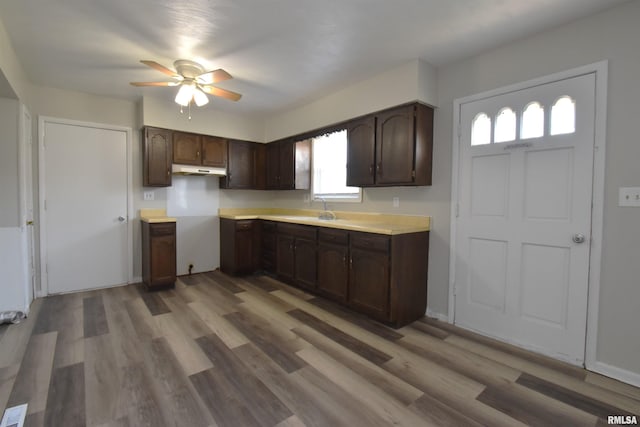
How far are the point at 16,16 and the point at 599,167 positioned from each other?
4.23 m

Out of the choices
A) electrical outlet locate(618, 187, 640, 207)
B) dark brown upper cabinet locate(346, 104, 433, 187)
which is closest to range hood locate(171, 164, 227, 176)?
dark brown upper cabinet locate(346, 104, 433, 187)

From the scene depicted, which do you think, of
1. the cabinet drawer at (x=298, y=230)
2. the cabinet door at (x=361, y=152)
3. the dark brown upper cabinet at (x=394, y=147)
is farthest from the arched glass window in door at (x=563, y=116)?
the cabinet drawer at (x=298, y=230)

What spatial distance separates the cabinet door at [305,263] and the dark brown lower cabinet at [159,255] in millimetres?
1602

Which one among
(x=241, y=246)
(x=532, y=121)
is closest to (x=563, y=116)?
(x=532, y=121)

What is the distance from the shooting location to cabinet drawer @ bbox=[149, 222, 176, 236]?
3766mm

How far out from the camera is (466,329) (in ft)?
9.14

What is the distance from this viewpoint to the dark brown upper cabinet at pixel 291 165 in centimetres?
451

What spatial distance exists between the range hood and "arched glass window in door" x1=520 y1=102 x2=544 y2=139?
373 cm

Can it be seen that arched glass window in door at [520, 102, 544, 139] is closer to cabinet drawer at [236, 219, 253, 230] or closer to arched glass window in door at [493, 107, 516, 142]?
arched glass window in door at [493, 107, 516, 142]

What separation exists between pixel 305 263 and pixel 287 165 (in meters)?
1.66

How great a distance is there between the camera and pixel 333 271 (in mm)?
3305

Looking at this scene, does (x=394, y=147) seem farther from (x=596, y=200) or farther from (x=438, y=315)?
(x=438, y=315)

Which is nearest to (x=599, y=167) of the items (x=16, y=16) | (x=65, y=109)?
(x=16, y=16)

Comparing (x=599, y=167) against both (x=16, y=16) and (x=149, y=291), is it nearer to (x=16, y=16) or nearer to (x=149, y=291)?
(x=16, y=16)
